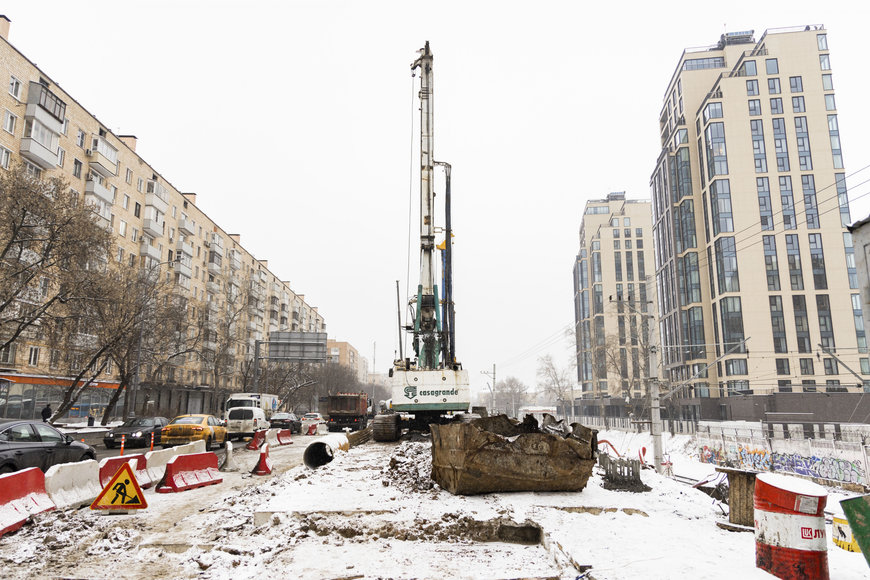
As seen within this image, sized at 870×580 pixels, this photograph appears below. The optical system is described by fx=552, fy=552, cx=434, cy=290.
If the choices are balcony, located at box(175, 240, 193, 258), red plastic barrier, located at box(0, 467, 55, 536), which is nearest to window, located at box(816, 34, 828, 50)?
balcony, located at box(175, 240, 193, 258)

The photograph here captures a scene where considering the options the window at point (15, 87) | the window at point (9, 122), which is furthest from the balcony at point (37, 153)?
the window at point (15, 87)

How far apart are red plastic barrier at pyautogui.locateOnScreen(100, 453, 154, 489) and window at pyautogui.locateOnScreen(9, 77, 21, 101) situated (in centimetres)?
3254

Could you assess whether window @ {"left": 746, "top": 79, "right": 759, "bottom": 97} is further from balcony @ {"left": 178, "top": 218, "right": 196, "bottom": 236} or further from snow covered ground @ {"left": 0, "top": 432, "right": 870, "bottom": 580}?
snow covered ground @ {"left": 0, "top": 432, "right": 870, "bottom": 580}

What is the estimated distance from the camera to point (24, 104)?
112 ft

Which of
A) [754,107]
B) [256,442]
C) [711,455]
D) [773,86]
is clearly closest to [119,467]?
[256,442]

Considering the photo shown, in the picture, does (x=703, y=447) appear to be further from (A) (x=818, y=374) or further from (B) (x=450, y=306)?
(A) (x=818, y=374)

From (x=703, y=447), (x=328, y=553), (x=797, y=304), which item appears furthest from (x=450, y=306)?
(x=797, y=304)

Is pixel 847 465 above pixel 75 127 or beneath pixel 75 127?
beneath

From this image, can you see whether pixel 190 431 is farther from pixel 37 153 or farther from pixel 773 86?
pixel 773 86

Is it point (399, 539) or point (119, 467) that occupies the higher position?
point (119, 467)

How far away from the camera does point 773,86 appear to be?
61.5m

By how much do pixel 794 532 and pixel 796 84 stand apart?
2822 inches

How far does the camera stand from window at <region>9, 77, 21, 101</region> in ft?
109

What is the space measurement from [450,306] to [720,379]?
50.0 m
